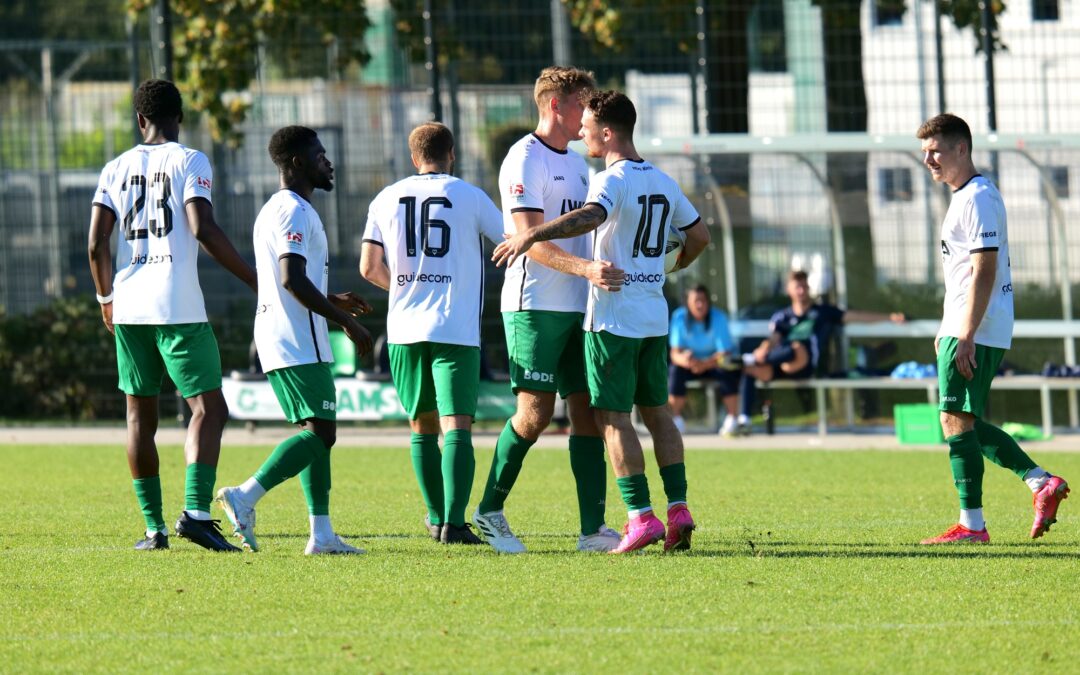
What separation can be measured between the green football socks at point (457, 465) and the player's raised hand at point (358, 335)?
22.3 inches

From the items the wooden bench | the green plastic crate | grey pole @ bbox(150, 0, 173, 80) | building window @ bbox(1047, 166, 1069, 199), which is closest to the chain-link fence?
building window @ bbox(1047, 166, 1069, 199)

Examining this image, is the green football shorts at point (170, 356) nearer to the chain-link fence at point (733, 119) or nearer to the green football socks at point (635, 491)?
the green football socks at point (635, 491)

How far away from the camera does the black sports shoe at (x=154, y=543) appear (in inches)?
313

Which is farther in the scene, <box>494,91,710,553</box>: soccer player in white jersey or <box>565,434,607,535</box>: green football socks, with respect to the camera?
<box>565,434,607,535</box>: green football socks

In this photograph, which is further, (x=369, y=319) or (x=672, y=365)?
(x=369, y=319)

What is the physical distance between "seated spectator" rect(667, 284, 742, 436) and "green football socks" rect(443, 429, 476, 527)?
26.7 ft

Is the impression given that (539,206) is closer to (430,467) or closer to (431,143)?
(431,143)

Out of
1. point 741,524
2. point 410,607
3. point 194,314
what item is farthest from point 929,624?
point 194,314

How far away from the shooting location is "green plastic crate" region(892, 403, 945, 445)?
14844 mm

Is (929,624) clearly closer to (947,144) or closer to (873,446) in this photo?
(947,144)

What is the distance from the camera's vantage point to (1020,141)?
15.2 metres

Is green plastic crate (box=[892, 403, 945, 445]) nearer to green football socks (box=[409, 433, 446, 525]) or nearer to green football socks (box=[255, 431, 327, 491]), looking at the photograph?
green football socks (box=[409, 433, 446, 525])

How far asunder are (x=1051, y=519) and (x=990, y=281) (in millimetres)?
1190

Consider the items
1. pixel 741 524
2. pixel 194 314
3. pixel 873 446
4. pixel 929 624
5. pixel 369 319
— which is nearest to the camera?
pixel 929 624
